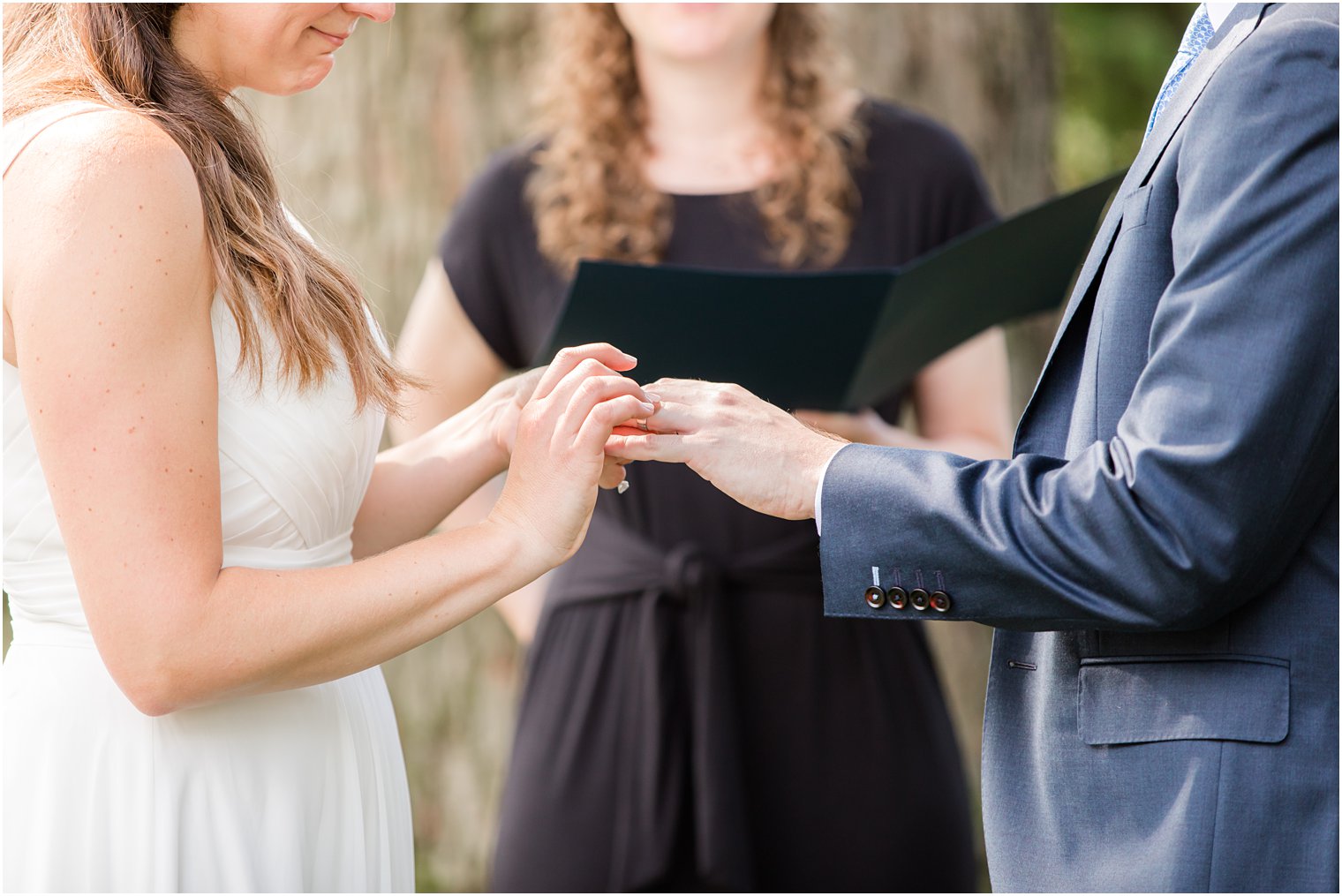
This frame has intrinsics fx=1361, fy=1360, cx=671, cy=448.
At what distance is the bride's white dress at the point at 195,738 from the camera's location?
171cm

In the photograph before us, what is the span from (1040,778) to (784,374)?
3.30ft

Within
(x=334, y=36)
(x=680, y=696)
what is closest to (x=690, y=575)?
(x=680, y=696)

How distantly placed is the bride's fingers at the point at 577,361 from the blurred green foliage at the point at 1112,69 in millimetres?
5607

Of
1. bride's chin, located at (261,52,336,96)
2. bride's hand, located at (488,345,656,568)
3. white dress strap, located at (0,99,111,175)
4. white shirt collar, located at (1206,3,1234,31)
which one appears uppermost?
white shirt collar, located at (1206,3,1234,31)

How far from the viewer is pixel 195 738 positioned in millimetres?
1752

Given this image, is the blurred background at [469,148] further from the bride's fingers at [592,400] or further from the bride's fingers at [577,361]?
the bride's fingers at [592,400]

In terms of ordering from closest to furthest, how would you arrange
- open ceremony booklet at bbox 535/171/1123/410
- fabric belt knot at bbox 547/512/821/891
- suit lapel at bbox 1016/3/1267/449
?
suit lapel at bbox 1016/3/1267/449, open ceremony booklet at bbox 535/171/1123/410, fabric belt knot at bbox 547/512/821/891

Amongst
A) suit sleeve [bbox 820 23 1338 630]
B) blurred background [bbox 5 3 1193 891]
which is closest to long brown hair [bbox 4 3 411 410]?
suit sleeve [bbox 820 23 1338 630]

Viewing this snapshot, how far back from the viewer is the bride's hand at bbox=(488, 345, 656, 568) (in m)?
1.83

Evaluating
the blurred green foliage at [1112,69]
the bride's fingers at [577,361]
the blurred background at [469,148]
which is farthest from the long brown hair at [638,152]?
the blurred green foliage at [1112,69]

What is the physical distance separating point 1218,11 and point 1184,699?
0.87 meters

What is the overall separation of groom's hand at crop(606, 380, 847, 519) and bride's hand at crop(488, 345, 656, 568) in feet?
0.14

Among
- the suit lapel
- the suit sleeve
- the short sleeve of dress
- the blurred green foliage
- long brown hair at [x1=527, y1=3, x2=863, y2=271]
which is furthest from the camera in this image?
the blurred green foliage

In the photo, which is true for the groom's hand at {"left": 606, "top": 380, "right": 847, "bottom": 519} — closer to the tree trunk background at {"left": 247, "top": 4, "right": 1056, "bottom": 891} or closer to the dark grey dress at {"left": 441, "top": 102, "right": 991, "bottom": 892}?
the dark grey dress at {"left": 441, "top": 102, "right": 991, "bottom": 892}
